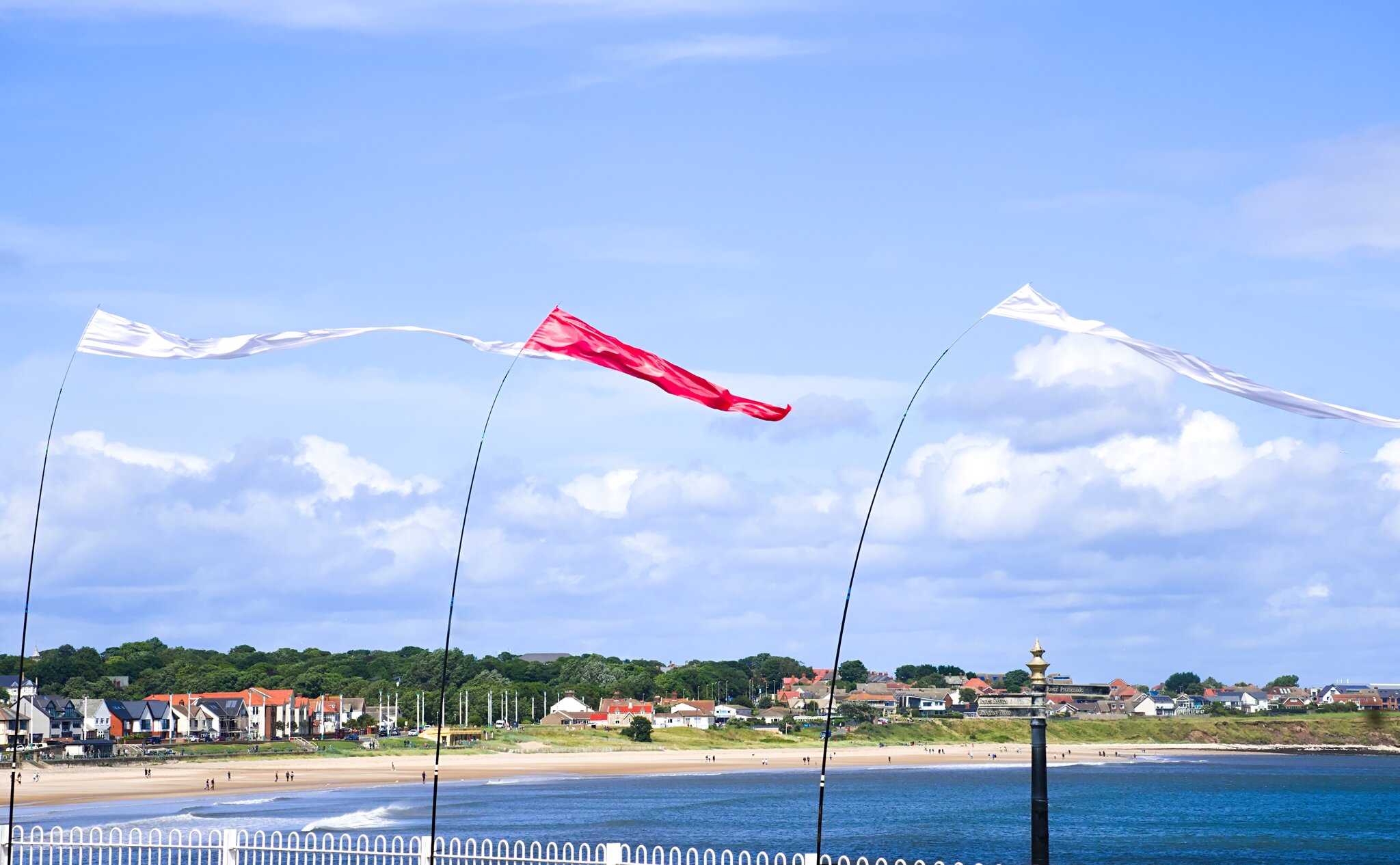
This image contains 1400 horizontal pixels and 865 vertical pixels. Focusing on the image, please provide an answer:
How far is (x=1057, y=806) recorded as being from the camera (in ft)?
268

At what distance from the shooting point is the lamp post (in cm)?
1166

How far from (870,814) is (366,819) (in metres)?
26.4

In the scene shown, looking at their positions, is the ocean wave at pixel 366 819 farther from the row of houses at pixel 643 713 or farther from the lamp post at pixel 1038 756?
the row of houses at pixel 643 713

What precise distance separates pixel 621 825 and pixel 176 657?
127766 millimetres

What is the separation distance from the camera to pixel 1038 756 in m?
11.6

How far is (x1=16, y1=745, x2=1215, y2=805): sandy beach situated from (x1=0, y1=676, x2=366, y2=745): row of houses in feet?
87.3

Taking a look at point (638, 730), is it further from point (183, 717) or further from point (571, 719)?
point (183, 717)

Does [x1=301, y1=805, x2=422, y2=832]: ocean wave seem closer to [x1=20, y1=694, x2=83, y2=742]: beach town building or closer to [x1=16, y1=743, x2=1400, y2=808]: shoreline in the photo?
[x1=16, y1=743, x2=1400, y2=808]: shoreline

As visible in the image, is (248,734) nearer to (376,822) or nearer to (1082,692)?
(376,822)

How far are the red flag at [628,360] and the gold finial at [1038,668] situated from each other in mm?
3248

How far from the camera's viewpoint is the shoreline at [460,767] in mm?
76438

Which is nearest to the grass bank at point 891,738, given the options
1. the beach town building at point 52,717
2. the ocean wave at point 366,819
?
the beach town building at point 52,717

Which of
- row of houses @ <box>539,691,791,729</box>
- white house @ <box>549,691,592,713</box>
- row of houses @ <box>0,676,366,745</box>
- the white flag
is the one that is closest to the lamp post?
the white flag

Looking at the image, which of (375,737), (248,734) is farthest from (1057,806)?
(248,734)
